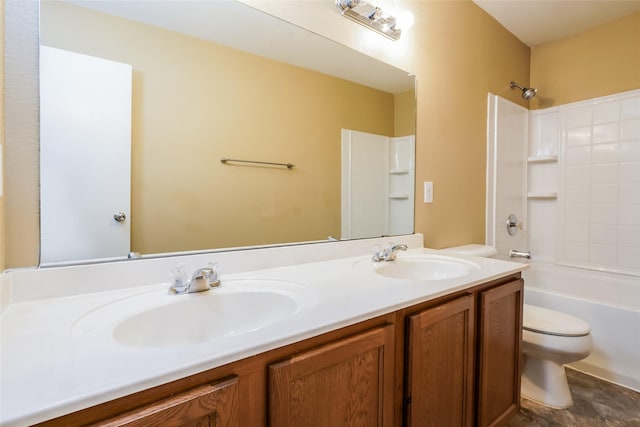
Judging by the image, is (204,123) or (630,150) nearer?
(204,123)

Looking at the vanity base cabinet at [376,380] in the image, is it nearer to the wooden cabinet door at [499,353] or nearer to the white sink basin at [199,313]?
the wooden cabinet door at [499,353]

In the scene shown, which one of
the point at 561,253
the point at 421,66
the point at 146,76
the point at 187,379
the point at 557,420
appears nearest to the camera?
the point at 187,379

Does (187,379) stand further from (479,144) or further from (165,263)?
(479,144)

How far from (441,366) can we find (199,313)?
2.55 ft

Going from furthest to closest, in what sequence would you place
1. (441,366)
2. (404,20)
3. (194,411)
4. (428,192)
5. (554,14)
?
(554,14) → (428,192) → (404,20) → (441,366) → (194,411)

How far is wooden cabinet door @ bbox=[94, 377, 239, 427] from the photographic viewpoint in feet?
1.55

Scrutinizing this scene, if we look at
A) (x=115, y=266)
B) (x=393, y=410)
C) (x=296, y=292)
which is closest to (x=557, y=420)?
(x=393, y=410)

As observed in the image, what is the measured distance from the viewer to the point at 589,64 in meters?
2.33

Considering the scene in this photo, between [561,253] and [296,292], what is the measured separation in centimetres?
252

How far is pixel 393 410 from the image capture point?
0.85 metres

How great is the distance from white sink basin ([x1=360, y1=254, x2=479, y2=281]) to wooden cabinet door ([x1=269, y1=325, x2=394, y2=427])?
21.5 inches

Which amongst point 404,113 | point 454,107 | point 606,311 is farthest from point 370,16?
point 606,311

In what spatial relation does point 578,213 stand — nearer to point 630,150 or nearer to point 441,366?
point 630,150

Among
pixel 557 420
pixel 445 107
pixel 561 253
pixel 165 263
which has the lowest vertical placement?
A: pixel 557 420
